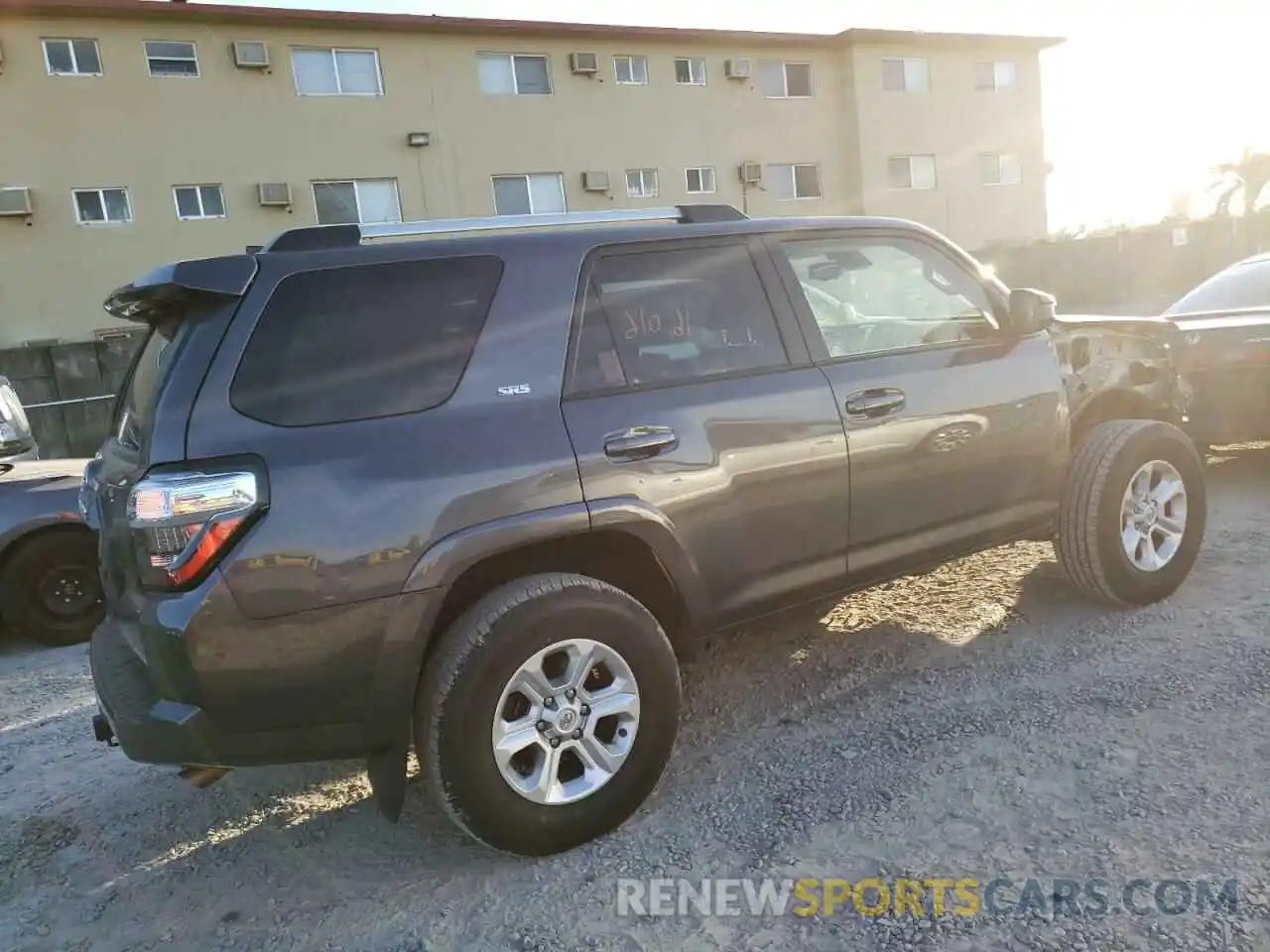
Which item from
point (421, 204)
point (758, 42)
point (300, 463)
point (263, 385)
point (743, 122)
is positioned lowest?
point (300, 463)

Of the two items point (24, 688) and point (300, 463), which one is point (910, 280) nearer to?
point (300, 463)

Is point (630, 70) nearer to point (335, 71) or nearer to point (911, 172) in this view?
point (335, 71)

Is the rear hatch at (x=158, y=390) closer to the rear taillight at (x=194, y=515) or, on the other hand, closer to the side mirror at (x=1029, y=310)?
the rear taillight at (x=194, y=515)

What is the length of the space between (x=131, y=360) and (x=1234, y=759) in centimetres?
383

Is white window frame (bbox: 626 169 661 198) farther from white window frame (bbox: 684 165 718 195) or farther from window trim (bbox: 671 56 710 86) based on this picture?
window trim (bbox: 671 56 710 86)

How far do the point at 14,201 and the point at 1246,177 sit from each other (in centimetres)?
4669

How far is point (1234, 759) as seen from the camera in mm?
2814

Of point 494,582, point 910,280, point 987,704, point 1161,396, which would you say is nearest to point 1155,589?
point 1161,396

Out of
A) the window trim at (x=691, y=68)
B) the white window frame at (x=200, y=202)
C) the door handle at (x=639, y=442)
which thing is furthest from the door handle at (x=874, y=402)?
the window trim at (x=691, y=68)

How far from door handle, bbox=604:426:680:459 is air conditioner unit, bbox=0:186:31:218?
17.3m

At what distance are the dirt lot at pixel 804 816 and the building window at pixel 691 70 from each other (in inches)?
780

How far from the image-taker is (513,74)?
1948cm

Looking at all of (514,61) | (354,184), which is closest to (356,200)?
(354,184)

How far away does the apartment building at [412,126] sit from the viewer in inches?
637
